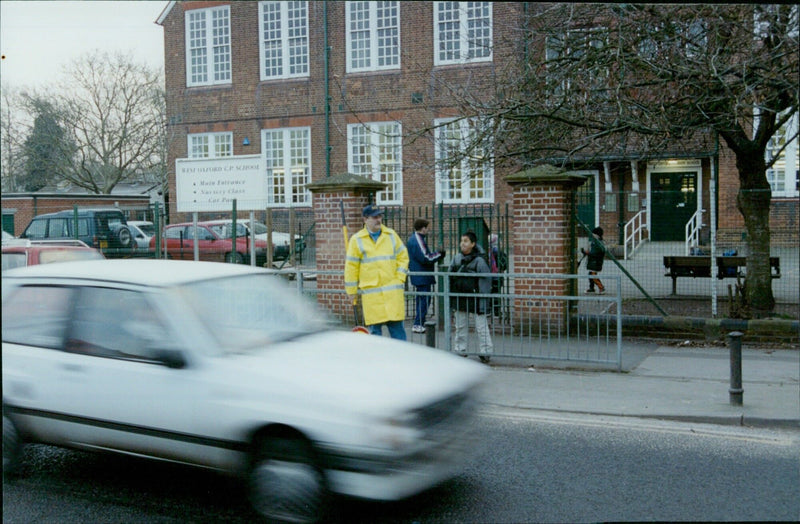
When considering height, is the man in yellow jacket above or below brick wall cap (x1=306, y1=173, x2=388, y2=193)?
below

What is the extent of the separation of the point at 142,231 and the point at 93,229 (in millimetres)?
1120

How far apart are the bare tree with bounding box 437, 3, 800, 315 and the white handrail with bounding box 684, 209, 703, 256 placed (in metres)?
1.06

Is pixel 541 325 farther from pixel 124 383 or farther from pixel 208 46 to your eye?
pixel 208 46

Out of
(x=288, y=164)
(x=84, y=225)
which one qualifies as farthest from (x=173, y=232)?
(x=288, y=164)

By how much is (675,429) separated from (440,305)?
14.6 ft

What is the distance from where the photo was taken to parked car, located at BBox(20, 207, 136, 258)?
701 inches

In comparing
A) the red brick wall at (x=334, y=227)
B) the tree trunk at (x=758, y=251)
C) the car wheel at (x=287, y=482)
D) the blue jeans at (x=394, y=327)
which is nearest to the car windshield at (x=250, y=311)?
the car wheel at (x=287, y=482)

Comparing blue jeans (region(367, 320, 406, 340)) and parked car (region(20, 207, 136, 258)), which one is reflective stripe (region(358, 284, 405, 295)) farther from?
parked car (region(20, 207, 136, 258))

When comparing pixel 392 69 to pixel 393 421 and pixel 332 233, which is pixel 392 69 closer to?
pixel 332 233

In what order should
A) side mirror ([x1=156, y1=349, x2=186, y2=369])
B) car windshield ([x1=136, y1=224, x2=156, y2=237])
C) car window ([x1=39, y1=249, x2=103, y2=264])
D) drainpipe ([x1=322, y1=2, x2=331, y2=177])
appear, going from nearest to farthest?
side mirror ([x1=156, y1=349, x2=186, y2=369]) < car window ([x1=39, y1=249, x2=103, y2=264]) < car windshield ([x1=136, y1=224, x2=156, y2=237]) < drainpipe ([x1=322, y1=2, x2=331, y2=177])

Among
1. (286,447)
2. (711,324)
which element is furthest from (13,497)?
(711,324)

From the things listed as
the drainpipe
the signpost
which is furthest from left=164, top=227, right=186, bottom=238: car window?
the drainpipe

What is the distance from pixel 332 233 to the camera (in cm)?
1359

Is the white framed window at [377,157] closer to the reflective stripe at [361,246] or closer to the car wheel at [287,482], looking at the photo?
the reflective stripe at [361,246]
